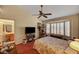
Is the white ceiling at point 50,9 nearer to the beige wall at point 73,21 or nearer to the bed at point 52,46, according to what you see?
the beige wall at point 73,21

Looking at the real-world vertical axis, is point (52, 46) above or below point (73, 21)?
below

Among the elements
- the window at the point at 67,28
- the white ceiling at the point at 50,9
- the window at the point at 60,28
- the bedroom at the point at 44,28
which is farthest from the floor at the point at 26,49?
the window at the point at 67,28

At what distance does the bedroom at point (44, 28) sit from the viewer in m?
1.81

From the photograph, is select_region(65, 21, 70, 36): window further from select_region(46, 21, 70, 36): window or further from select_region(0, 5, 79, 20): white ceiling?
select_region(0, 5, 79, 20): white ceiling

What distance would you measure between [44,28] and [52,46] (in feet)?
1.11

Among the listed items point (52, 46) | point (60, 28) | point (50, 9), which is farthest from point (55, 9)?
point (52, 46)

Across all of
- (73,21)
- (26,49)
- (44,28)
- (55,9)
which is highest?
(55,9)

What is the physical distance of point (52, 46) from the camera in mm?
1832

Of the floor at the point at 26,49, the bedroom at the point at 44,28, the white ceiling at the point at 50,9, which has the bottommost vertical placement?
the floor at the point at 26,49

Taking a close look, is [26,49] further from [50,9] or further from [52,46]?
[50,9]

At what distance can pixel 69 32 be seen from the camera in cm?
183

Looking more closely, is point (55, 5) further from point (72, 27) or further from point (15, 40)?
point (15, 40)

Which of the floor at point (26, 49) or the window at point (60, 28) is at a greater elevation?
the window at point (60, 28)
